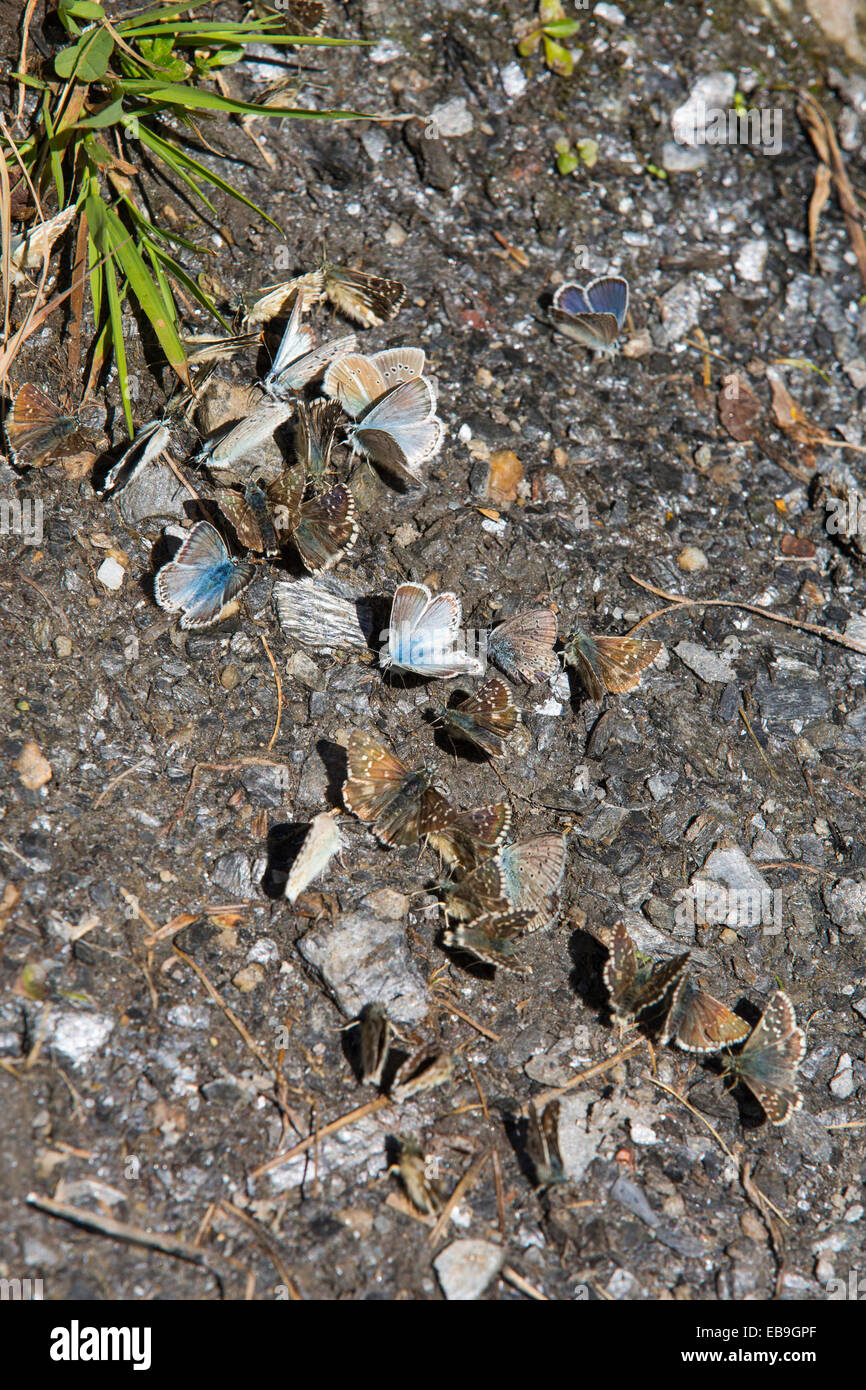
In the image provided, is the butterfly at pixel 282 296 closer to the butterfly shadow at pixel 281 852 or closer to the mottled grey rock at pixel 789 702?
the butterfly shadow at pixel 281 852

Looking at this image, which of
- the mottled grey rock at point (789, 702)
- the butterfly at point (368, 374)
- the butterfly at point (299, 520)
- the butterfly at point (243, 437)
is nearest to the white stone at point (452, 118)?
the butterfly at point (368, 374)

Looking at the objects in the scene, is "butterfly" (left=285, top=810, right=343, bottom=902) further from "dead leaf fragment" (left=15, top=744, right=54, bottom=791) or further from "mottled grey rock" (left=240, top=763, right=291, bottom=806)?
"dead leaf fragment" (left=15, top=744, right=54, bottom=791)

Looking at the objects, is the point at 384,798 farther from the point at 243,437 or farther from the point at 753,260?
the point at 753,260

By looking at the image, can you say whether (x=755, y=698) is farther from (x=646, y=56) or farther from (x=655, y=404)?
(x=646, y=56)

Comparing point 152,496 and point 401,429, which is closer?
point 152,496

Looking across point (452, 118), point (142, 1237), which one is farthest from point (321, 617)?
point (452, 118)

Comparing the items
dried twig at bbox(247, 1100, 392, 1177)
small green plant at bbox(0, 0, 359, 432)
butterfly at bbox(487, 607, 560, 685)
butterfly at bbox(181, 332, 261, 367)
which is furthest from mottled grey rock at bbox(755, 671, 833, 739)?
small green plant at bbox(0, 0, 359, 432)

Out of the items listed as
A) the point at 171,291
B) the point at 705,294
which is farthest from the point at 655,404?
the point at 171,291

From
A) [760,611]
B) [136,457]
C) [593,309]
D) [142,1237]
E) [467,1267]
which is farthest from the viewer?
[593,309]
